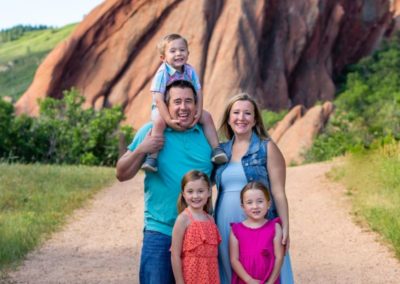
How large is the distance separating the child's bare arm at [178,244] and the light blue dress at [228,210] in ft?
0.96

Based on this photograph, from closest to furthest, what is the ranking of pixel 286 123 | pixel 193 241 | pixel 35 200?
1. pixel 193 241
2. pixel 35 200
3. pixel 286 123

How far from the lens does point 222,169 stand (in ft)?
17.6

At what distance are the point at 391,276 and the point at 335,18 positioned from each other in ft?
106

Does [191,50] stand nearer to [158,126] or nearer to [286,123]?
[286,123]

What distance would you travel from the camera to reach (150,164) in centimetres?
518

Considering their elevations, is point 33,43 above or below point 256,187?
above

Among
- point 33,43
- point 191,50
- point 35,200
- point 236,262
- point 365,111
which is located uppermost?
point 33,43

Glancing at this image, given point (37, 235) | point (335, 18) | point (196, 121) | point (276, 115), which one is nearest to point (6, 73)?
point (335, 18)

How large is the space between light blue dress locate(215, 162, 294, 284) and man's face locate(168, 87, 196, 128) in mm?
357

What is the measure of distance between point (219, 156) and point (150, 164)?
0.39 metres

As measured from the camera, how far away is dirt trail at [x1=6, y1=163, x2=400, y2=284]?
9258 mm

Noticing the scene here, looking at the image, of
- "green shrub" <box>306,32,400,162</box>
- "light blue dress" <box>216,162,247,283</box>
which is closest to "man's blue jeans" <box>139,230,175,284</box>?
"light blue dress" <box>216,162,247,283</box>

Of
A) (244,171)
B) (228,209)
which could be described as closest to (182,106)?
(244,171)

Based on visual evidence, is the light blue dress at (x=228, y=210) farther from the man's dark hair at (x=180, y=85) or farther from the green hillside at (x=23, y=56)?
the green hillside at (x=23, y=56)
